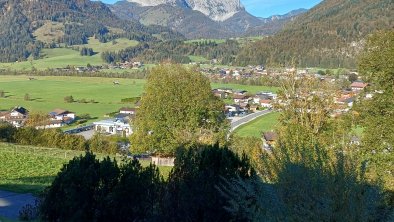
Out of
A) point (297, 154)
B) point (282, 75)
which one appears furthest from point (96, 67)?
point (297, 154)

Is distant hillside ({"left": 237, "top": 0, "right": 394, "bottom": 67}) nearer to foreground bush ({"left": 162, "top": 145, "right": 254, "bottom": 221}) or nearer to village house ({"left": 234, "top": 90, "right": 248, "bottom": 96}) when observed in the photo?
village house ({"left": 234, "top": 90, "right": 248, "bottom": 96})

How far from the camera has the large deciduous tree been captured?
23375mm

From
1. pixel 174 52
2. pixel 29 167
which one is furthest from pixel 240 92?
pixel 174 52

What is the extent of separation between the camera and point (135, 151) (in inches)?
972

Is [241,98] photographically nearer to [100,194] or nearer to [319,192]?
[100,194]

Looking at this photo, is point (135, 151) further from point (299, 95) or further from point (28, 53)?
point (28, 53)

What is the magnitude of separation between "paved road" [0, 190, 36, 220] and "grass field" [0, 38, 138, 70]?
114816mm

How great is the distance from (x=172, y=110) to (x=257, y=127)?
26.2m

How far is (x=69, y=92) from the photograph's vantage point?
80438 millimetres

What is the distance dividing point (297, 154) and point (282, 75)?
38.6ft

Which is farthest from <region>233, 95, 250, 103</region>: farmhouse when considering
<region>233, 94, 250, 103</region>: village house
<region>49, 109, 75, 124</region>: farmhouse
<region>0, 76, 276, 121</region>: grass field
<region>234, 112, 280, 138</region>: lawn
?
<region>49, 109, 75, 124</region>: farmhouse

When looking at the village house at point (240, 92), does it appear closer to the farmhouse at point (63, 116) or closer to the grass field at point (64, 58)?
the farmhouse at point (63, 116)

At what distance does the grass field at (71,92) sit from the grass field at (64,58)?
29.7 meters

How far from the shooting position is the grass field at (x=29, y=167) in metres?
14.9
